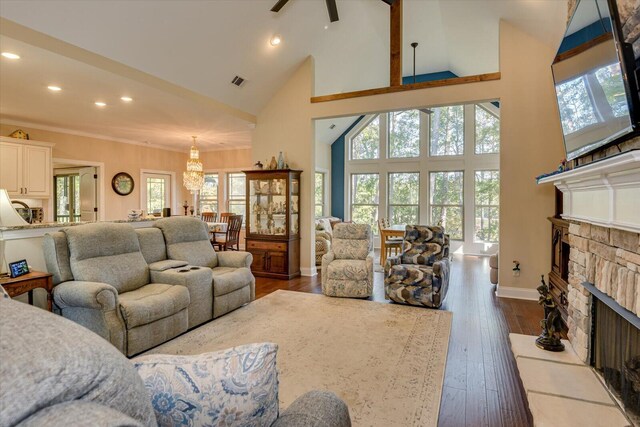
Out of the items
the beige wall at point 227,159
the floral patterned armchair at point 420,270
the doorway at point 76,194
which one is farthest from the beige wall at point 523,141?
the doorway at point 76,194

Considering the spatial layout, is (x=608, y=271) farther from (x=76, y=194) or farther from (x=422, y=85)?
(x=76, y=194)

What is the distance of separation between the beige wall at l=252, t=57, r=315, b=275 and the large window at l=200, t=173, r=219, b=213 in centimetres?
358

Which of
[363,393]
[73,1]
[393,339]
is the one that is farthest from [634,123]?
[73,1]

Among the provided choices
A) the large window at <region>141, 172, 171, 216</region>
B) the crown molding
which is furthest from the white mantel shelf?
the large window at <region>141, 172, 171, 216</region>

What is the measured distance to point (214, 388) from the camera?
875mm

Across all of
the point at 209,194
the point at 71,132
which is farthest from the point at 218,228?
the point at 71,132

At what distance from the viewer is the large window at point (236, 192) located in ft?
29.3

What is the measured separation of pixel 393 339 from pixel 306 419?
2424 millimetres

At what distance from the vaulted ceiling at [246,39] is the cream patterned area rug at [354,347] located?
123 inches

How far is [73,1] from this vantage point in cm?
304

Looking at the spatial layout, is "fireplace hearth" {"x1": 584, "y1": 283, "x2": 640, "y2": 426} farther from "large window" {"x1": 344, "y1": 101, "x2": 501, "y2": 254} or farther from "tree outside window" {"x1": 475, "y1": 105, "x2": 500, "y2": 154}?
"tree outside window" {"x1": 475, "y1": 105, "x2": 500, "y2": 154}

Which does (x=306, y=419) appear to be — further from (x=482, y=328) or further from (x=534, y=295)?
(x=534, y=295)

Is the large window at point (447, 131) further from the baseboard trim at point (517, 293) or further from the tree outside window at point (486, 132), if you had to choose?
the baseboard trim at point (517, 293)

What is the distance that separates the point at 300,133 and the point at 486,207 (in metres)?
5.15
